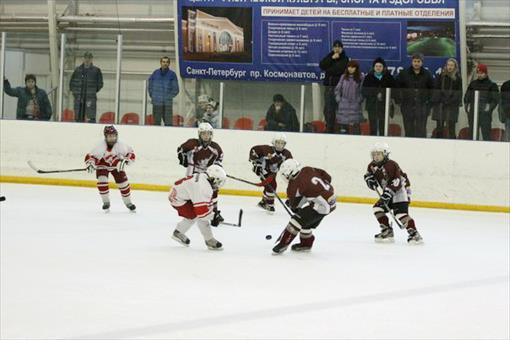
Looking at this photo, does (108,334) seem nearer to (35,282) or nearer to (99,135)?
(35,282)

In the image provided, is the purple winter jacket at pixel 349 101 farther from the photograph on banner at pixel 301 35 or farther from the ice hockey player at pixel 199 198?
the ice hockey player at pixel 199 198

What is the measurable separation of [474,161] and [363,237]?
10.8ft

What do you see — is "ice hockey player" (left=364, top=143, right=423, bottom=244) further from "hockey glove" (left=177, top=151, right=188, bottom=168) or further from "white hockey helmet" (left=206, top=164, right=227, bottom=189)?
"hockey glove" (left=177, top=151, right=188, bottom=168)

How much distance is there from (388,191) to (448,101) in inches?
149

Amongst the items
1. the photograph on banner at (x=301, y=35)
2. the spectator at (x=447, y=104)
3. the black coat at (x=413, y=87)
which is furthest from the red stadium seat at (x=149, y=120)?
the spectator at (x=447, y=104)

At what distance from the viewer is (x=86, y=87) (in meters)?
13.6

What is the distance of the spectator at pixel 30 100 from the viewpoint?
45.1ft

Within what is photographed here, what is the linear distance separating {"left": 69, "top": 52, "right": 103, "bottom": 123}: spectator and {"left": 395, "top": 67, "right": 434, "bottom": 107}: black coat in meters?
3.82

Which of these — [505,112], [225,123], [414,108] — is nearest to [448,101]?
[414,108]

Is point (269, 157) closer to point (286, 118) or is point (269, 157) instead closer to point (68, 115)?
point (286, 118)

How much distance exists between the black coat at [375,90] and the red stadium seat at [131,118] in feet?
9.45

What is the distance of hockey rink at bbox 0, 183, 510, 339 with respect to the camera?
5.36 m

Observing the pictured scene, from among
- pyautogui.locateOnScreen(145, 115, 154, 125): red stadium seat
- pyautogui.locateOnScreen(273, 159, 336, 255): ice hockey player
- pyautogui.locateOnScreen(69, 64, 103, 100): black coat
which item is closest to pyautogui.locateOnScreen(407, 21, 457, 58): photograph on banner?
pyautogui.locateOnScreen(145, 115, 154, 125): red stadium seat

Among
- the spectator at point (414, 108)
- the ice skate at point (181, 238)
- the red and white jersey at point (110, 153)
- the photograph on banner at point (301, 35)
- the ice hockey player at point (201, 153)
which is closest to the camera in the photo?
the ice skate at point (181, 238)
